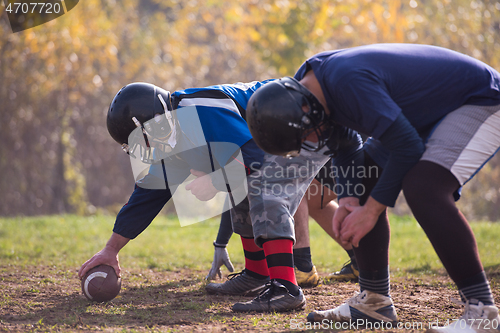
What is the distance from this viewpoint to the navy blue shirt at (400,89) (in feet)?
6.95

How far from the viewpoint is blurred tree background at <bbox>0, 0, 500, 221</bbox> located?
11.6 metres

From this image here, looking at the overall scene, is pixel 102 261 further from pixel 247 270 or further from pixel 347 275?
pixel 347 275

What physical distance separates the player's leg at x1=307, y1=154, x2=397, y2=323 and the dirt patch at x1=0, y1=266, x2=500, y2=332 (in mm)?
175

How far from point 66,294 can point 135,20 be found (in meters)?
15.6

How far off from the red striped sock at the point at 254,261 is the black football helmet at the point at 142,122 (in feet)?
3.04

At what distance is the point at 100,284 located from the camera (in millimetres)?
3197

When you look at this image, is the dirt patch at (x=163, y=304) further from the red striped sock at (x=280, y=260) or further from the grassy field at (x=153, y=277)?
the red striped sock at (x=280, y=260)

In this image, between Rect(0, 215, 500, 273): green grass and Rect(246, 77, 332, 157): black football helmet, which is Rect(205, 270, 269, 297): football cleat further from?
Rect(246, 77, 332, 157): black football helmet

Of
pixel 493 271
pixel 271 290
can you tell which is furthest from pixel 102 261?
pixel 493 271

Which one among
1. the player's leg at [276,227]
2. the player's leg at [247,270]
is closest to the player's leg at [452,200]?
the player's leg at [276,227]

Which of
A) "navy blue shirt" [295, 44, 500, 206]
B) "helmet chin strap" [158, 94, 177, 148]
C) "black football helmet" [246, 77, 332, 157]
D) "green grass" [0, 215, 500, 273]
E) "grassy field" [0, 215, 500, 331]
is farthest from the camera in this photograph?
"green grass" [0, 215, 500, 273]

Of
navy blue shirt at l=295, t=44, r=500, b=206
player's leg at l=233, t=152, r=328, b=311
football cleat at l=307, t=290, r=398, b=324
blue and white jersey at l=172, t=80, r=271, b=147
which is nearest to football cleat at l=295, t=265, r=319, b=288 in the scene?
player's leg at l=233, t=152, r=328, b=311

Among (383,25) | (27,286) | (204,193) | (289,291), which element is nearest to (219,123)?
(204,193)

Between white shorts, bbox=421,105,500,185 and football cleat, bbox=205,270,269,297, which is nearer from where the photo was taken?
white shorts, bbox=421,105,500,185
